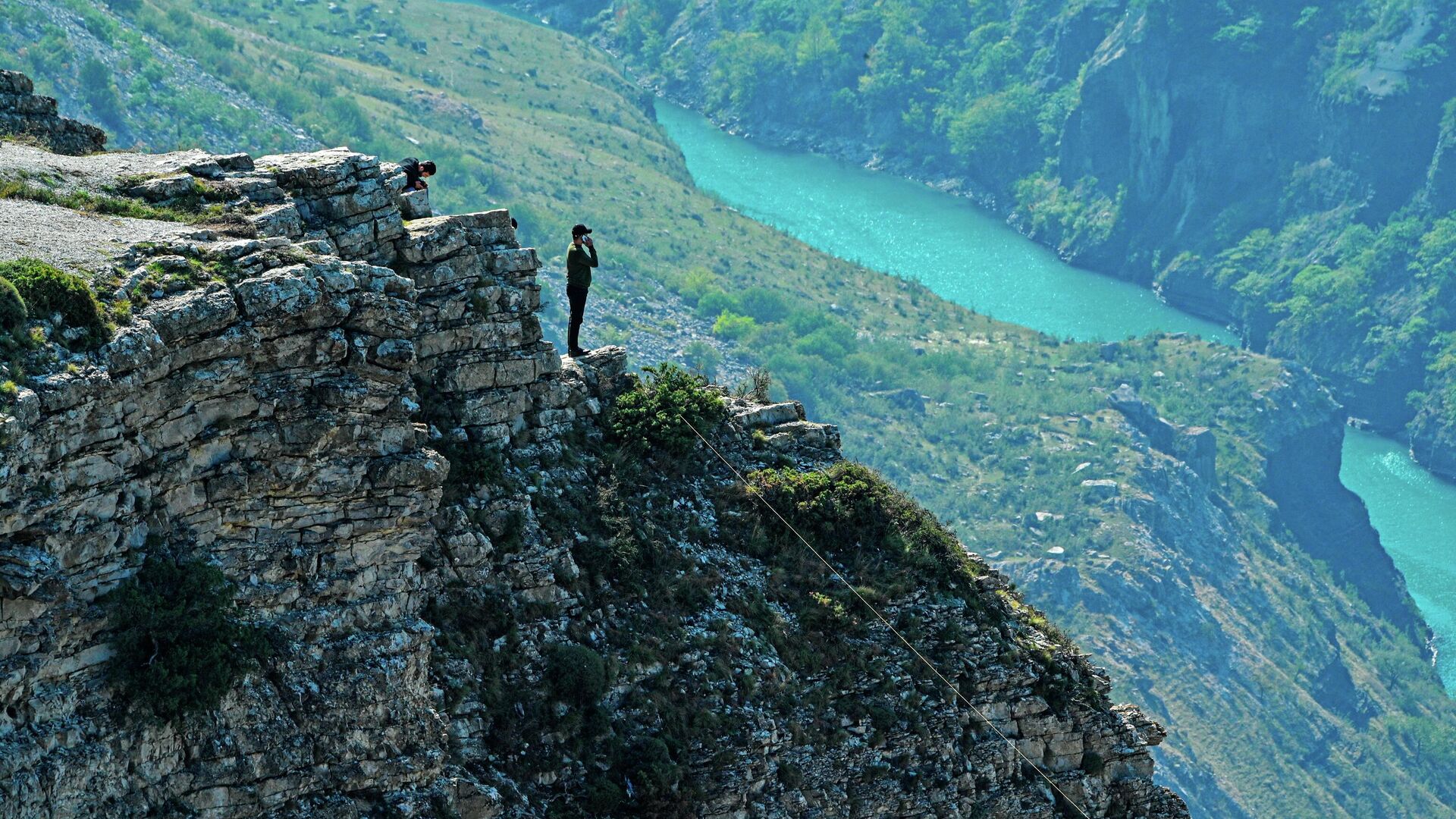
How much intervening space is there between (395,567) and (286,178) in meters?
5.89

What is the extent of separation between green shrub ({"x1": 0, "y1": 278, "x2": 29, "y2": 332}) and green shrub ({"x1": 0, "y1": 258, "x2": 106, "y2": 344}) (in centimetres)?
19

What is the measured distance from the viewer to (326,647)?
25.5m

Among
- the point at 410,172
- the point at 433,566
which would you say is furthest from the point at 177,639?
the point at 410,172

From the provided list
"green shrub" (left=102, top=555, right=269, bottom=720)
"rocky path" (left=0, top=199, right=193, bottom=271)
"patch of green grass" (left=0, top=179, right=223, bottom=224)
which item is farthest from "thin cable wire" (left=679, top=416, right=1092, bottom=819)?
"green shrub" (left=102, top=555, right=269, bottom=720)

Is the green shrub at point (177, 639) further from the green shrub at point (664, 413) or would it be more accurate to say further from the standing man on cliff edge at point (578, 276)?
the standing man on cliff edge at point (578, 276)

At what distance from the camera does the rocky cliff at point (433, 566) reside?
922 inches

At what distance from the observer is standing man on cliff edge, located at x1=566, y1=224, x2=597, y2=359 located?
32.7 meters

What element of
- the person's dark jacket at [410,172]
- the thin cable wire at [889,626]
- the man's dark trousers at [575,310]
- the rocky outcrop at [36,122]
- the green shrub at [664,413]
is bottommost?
the thin cable wire at [889,626]

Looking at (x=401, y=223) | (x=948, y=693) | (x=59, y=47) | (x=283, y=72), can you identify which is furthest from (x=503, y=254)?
(x=283, y=72)

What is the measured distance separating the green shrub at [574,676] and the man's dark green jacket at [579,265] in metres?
6.88

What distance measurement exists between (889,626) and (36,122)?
1523 centimetres

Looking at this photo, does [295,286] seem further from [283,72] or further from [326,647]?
[283,72]

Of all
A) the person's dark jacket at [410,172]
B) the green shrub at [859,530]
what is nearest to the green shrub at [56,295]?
the person's dark jacket at [410,172]

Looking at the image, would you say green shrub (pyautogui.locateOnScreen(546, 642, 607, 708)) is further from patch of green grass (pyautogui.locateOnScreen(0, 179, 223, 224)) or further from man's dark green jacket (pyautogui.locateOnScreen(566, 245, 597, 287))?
patch of green grass (pyautogui.locateOnScreen(0, 179, 223, 224))
